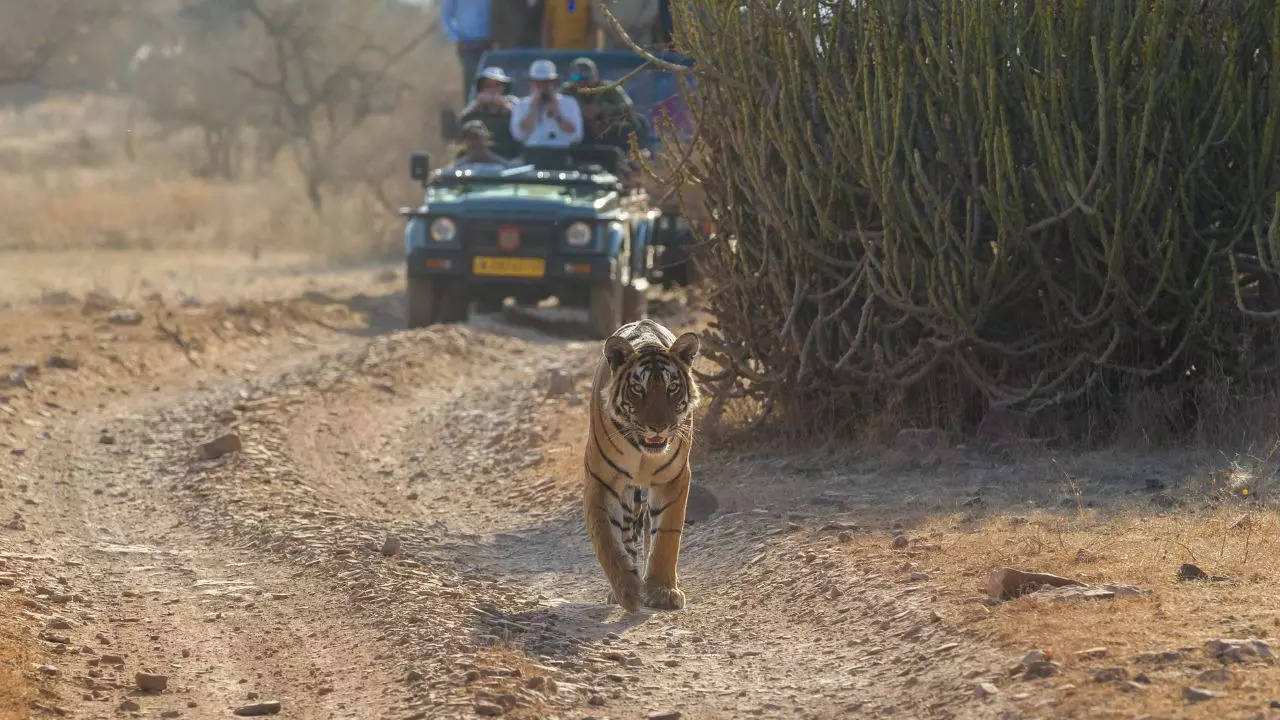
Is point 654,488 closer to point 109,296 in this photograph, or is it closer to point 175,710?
point 175,710

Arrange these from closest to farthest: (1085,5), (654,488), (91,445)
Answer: (654,488) → (1085,5) → (91,445)

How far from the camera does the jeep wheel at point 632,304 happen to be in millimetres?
16406

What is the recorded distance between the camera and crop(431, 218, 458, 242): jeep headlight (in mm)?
15312

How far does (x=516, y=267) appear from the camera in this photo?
1527 cm

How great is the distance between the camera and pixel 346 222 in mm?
31750

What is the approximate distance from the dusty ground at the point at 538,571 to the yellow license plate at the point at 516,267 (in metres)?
2.85

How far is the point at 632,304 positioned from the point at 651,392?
10.2m

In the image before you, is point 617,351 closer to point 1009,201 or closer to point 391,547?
point 391,547

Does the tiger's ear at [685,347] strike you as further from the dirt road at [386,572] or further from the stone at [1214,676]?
the stone at [1214,676]

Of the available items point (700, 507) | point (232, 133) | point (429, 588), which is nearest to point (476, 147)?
point (700, 507)

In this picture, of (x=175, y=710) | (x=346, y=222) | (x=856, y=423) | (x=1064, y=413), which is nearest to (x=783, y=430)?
(x=856, y=423)

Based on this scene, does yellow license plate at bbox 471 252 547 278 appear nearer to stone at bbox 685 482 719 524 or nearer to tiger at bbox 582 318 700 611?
stone at bbox 685 482 719 524

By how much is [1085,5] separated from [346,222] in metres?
24.4

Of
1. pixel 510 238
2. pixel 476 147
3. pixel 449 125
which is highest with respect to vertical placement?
pixel 449 125
